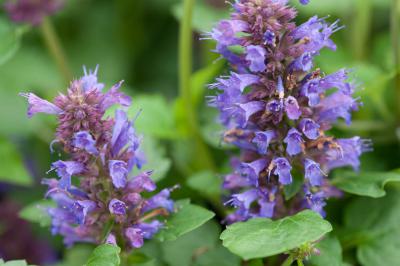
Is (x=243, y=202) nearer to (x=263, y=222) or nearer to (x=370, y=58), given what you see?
(x=263, y=222)

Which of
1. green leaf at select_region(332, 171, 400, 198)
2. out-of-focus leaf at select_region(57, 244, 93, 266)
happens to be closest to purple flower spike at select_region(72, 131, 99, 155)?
out-of-focus leaf at select_region(57, 244, 93, 266)

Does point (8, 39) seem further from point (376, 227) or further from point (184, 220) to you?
point (376, 227)

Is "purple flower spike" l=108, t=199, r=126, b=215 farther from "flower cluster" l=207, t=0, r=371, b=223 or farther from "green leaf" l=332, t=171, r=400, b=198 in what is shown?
"green leaf" l=332, t=171, r=400, b=198

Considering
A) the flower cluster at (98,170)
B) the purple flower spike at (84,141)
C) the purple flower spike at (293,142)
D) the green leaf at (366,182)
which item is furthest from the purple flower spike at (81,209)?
the green leaf at (366,182)

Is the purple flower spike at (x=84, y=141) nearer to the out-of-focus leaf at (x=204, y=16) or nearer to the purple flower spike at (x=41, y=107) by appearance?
the purple flower spike at (x=41, y=107)

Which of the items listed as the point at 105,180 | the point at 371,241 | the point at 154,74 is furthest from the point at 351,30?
the point at 105,180
